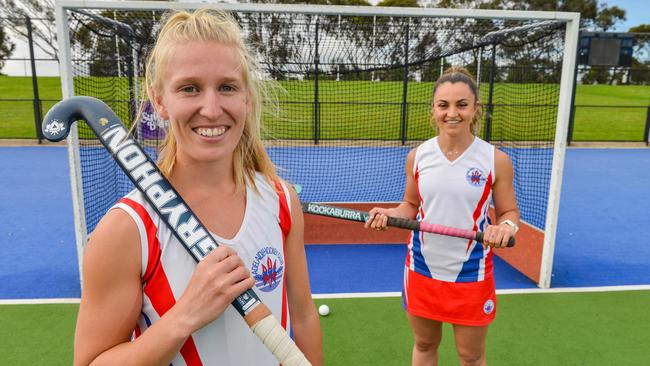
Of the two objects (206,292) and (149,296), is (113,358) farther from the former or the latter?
(206,292)

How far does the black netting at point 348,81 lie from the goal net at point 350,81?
0.11 ft

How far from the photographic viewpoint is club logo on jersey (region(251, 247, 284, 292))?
1388 millimetres

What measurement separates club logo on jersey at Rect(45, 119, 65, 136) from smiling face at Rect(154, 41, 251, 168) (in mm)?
266

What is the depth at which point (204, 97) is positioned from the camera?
1.23m

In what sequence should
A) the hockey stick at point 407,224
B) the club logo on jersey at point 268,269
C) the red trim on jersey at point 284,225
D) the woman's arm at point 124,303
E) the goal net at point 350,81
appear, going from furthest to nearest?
the goal net at point 350,81
the hockey stick at point 407,224
the red trim on jersey at point 284,225
the club logo on jersey at point 268,269
the woman's arm at point 124,303

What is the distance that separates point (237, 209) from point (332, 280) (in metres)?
4.06

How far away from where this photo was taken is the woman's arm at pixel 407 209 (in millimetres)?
2777

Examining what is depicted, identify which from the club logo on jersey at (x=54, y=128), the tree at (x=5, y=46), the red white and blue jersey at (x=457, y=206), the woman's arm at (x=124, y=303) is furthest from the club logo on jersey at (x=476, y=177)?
the tree at (x=5, y=46)

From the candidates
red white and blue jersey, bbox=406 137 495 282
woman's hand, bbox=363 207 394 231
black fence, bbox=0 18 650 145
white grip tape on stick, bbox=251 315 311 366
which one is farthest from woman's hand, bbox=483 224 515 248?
black fence, bbox=0 18 650 145

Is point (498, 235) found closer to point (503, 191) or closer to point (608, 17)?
point (503, 191)

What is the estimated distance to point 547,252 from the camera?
5.03 m

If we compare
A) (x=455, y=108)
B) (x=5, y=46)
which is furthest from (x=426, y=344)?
(x=5, y=46)

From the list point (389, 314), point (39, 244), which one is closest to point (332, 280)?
point (389, 314)

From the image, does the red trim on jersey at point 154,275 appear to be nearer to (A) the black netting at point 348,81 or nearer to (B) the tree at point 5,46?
(A) the black netting at point 348,81
